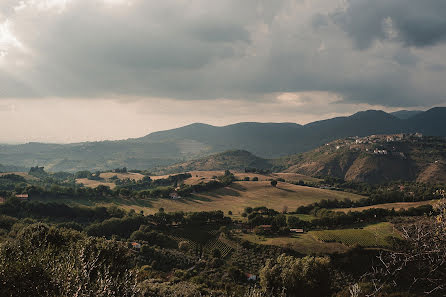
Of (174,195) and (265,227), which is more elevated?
(174,195)

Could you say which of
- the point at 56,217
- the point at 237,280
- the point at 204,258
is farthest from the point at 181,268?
the point at 56,217

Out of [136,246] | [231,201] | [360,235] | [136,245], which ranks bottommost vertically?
[231,201]

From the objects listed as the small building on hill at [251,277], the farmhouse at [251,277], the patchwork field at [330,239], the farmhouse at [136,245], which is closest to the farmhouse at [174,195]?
the patchwork field at [330,239]

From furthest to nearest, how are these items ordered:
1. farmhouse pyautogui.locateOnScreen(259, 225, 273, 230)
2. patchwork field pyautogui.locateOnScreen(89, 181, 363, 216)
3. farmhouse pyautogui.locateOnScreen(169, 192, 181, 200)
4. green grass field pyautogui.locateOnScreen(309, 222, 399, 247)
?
farmhouse pyautogui.locateOnScreen(169, 192, 181, 200), patchwork field pyautogui.locateOnScreen(89, 181, 363, 216), farmhouse pyautogui.locateOnScreen(259, 225, 273, 230), green grass field pyautogui.locateOnScreen(309, 222, 399, 247)

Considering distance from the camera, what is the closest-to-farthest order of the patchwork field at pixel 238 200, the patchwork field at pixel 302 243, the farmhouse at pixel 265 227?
the patchwork field at pixel 302 243, the farmhouse at pixel 265 227, the patchwork field at pixel 238 200

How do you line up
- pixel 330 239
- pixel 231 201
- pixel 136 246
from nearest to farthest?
pixel 136 246 → pixel 330 239 → pixel 231 201

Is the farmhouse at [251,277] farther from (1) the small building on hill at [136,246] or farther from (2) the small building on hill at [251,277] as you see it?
(1) the small building on hill at [136,246]

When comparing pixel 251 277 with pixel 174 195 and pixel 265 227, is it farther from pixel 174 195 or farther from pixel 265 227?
pixel 174 195

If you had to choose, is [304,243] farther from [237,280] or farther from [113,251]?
[113,251]

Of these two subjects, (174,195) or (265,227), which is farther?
(174,195)

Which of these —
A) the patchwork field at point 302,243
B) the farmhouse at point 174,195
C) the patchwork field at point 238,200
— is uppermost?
the farmhouse at point 174,195

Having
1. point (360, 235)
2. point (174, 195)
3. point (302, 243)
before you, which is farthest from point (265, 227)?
point (174, 195)

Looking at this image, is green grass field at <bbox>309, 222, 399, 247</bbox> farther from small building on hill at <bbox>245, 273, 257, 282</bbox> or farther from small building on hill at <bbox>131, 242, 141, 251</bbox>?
small building on hill at <bbox>131, 242, 141, 251</bbox>

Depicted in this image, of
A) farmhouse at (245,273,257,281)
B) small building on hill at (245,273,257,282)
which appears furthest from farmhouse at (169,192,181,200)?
small building on hill at (245,273,257,282)
